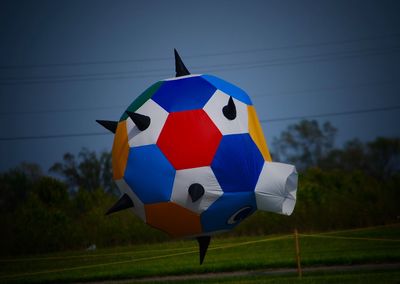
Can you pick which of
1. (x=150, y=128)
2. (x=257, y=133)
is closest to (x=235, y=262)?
(x=257, y=133)

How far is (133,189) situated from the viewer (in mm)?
6402

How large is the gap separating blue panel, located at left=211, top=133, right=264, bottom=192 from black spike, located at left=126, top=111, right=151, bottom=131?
791mm

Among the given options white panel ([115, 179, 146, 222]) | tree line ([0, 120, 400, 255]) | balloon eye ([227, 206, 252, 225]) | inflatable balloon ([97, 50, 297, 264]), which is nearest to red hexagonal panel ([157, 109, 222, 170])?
inflatable balloon ([97, 50, 297, 264])

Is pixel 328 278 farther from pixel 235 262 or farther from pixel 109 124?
pixel 109 124

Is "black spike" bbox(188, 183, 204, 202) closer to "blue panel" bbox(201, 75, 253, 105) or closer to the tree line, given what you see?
"blue panel" bbox(201, 75, 253, 105)

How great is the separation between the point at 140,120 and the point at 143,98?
1.46ft

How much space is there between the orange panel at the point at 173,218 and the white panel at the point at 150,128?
649mm

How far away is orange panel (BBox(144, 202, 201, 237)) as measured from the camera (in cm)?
628

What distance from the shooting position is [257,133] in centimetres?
678

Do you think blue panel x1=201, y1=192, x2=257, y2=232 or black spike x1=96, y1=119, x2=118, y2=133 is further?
black spike x1=96, y1=119, x2=118, y2=133

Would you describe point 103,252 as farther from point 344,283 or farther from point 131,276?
point 344,283

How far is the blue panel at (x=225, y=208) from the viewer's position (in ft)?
20.7

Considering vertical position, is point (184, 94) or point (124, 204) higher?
point (184, 94)

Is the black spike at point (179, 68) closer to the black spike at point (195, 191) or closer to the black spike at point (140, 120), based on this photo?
the black spike at point (140, 120)
